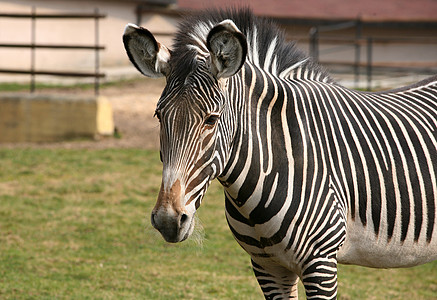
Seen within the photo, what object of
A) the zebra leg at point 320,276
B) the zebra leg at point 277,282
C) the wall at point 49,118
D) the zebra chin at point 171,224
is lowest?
the zebra leg at point 277,282

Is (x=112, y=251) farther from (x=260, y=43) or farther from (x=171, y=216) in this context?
(x=171, y=216)

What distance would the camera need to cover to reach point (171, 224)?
110 inches

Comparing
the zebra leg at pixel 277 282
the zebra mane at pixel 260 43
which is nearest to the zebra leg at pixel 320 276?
the zebra leg at pixel 277 282

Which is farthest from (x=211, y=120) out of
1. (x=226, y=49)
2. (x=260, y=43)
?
(x=260, y=43)

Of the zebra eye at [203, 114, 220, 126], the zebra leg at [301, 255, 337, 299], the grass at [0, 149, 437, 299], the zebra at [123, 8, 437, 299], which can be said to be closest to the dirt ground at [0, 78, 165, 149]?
the grass at [0, 149, 437, 299]

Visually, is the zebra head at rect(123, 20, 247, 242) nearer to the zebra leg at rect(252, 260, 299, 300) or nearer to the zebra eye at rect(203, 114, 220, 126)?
the zebra eye at rect(203, 114, 220, 126)

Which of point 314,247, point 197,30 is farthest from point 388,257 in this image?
point 197,30

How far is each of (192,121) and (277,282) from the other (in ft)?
4.18

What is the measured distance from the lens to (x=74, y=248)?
673 centimetres

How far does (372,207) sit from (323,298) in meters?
0.57

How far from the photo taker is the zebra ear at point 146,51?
3.07 m

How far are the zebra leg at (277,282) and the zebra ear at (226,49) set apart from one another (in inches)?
50.3

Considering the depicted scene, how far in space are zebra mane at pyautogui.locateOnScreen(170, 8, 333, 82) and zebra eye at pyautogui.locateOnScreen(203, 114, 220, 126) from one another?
1.23 ft

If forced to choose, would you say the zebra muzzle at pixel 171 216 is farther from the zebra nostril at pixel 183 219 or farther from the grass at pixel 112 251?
the grass at pixel 112 251
